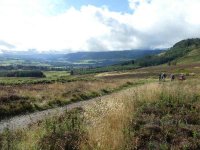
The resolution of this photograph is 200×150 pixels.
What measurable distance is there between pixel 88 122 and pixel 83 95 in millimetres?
23306

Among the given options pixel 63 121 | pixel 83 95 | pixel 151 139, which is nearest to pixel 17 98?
pixel 83 95

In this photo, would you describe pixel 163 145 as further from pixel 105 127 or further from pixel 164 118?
pixel 164 118

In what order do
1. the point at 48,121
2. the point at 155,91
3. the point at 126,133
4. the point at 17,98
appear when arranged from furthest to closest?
the point at 17,98, the point at 155,91, the point at 48,121, the point at 126,133

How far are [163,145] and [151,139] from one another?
0.85m

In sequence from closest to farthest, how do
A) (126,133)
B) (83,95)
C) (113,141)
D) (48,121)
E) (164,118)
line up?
(113,141) → (126,133) → (48,121) → (164,118) → (83,95)

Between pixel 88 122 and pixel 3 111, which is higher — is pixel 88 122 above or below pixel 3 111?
above

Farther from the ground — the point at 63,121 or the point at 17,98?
the point at 63,121

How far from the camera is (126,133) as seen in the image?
32.4 ft

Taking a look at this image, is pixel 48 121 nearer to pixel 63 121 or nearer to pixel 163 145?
pixel 63 121

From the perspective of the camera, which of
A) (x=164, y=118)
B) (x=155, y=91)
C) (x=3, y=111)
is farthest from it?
(x=3, y=111)

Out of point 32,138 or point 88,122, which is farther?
point 88,122

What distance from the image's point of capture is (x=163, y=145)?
956cm

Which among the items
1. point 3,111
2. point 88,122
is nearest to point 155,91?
point 88,122

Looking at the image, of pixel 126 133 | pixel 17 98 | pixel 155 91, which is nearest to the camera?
pixel 126 133
